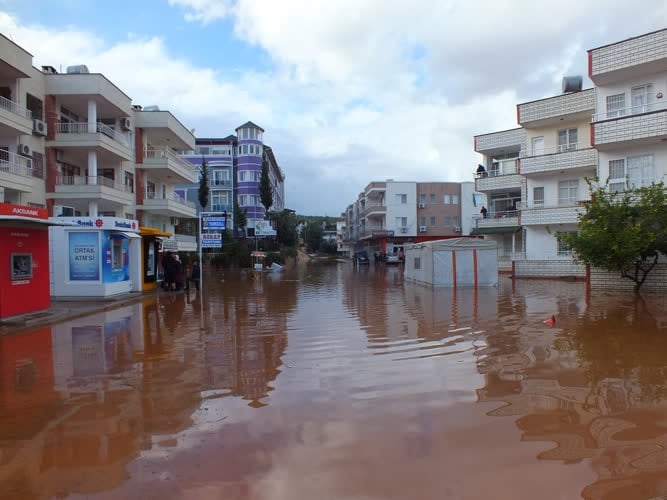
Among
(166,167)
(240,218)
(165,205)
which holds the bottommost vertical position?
(165,205)

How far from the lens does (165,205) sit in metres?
36.2

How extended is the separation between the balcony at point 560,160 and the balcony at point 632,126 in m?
4.78

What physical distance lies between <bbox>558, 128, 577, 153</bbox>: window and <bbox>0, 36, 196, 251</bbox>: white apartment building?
938 inches

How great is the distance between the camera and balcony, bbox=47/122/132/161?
28.3 metres

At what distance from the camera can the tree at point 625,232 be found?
1841 centimetres

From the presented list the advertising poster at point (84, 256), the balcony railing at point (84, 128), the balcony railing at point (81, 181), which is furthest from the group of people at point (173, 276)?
the balcony railing at point (84, 128)

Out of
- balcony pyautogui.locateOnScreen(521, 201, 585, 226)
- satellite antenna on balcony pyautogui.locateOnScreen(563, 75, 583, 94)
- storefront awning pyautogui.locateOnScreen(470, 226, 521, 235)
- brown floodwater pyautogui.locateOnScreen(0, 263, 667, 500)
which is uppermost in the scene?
satellite antenna on balcony pyautogui.locateOnScreen(563, 75, 583, 94)

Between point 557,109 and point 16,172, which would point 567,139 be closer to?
point 557,109

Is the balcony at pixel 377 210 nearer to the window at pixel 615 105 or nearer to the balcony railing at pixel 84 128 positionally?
the balcony railing at pixel 84 128

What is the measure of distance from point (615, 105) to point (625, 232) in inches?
362

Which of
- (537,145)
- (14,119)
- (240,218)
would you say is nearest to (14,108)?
(14,119)

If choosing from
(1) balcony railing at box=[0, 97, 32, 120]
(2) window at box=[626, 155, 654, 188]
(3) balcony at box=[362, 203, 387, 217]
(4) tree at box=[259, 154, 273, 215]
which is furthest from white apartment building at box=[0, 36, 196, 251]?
(3) balcony at box=[362, 203, 387, 217]

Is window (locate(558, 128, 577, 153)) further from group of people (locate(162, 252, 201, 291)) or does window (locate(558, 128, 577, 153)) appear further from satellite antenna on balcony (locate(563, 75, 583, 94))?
group of people (locate(162, 252, 201, 291))

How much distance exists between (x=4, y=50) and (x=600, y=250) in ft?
86.6
